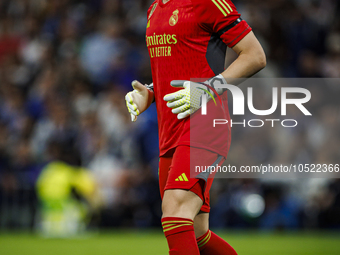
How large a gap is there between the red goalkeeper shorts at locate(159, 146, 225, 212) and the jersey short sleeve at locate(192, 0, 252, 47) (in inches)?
26.0

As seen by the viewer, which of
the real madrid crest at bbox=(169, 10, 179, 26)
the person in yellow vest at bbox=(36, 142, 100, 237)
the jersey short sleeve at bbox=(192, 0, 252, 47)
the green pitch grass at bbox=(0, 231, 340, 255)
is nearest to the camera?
the jersey short sleeve at bbox=(192, 0, 252, 47)

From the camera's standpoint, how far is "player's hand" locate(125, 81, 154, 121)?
137 inches

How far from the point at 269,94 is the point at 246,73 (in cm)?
652

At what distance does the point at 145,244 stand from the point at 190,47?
16.8 ft

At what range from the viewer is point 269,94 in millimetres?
9508

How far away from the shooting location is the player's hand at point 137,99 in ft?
11.4

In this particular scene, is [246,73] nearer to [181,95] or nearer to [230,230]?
[181,95]

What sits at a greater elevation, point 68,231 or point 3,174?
point 3,174

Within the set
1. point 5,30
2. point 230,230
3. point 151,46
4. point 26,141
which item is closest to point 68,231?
point 26,141

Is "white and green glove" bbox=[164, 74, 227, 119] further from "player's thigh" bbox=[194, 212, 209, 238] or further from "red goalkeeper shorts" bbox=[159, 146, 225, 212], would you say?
"player's thigh" bbox=[194, 212, 209, 238]

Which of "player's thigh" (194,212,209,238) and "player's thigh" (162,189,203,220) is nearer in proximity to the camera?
"player's thigh" (162,189,203,220)

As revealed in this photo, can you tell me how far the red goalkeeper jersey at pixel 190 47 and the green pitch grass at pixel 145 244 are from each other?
12.5 feet

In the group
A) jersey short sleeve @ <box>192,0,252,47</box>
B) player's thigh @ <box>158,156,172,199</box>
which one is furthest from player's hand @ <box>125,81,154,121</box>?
jersey short sleeve @ <box>192,0,252,47</box>

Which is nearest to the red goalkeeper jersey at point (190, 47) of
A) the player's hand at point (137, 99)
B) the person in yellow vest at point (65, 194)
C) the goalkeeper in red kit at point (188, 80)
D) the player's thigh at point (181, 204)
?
the goalkeeper in red kit at point (188, 80)
